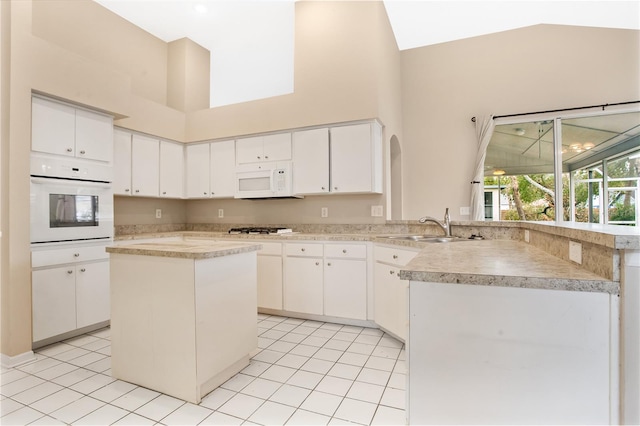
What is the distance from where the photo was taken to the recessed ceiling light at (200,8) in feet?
12.4

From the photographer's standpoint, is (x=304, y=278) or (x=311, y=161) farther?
(x=311, y=161)

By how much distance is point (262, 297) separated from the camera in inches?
137

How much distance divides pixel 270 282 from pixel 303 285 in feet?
1.30

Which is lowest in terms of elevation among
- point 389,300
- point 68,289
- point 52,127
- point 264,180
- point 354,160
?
point 389,300

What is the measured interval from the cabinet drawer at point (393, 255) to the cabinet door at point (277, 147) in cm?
155

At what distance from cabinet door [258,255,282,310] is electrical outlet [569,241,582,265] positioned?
2565mm

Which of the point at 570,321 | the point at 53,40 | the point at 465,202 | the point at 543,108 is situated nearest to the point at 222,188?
the point at 53,40

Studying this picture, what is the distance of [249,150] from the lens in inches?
155

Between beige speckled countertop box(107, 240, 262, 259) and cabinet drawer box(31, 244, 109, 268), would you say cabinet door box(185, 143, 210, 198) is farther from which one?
beige speckled countertop box(107, 240, 262, 259)

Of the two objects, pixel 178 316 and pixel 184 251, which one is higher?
pixel 184 251

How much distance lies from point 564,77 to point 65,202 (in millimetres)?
5556

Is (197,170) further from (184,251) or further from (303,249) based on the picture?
(184,251)

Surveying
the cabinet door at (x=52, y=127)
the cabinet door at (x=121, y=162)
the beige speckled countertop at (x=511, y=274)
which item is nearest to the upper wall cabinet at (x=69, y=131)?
the cabinet door at (x=52, y=127)

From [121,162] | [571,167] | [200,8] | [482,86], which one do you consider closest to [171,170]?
[121,162]
